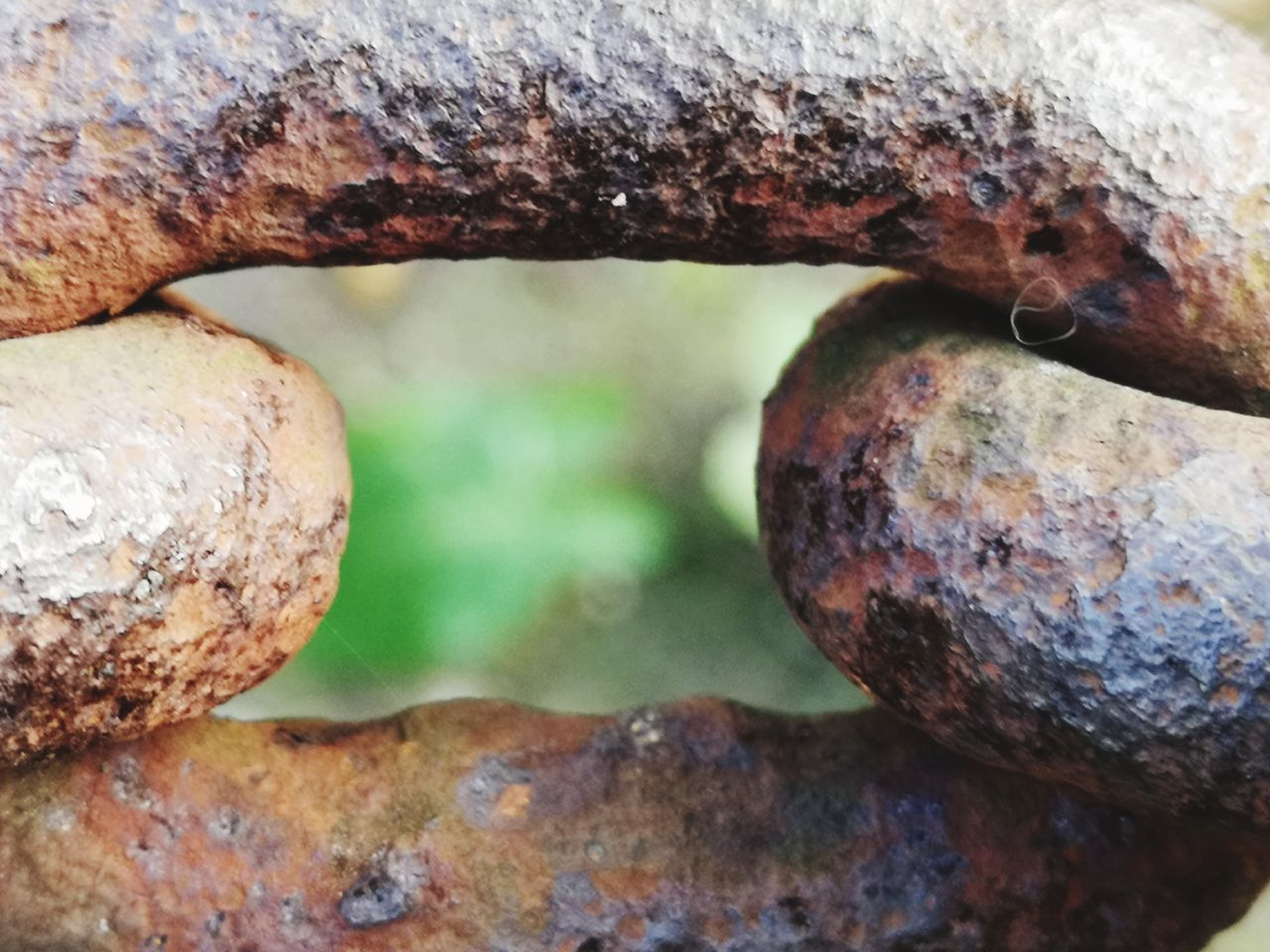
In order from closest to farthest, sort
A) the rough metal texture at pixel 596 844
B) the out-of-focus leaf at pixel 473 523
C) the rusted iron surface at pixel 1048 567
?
1. the rusted iron surface at pixel 1048 567
2. the rough metal texture at pixel 596 844
3. the out-of-focus leaf at pixel 473 523

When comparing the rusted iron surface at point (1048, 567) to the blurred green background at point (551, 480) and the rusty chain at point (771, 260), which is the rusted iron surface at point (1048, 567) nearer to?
the rusty chain at point (771, 260)

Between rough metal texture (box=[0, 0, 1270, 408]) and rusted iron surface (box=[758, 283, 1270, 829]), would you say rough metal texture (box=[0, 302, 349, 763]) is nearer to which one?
rough metal texture (box=[0, 0, 1270, 408])

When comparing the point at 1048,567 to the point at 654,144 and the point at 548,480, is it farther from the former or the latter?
the point at 548,480

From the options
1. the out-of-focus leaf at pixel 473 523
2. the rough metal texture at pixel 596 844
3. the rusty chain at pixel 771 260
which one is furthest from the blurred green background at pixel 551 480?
the rusty chain at pixel 771 260

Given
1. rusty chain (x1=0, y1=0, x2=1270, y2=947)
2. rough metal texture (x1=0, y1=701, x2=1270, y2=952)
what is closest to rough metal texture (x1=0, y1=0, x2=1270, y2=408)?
rusty chain (x1=0, y1=0, x2=1270, y2=947)

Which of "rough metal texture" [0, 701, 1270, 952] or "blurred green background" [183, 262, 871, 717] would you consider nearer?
"rough metal texture" [0, 701, 1270, 952]

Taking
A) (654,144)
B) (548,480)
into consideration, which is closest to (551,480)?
(548,480)
